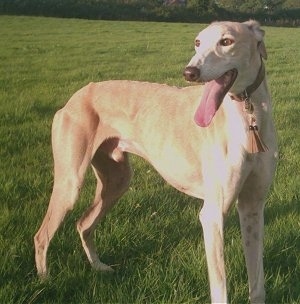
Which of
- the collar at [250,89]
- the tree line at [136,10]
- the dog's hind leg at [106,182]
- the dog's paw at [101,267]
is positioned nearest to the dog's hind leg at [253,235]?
the collar at [250,89]

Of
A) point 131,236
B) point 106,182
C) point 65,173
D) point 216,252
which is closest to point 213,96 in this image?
point 216,252

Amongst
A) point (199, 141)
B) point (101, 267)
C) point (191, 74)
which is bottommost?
point (101, 267)

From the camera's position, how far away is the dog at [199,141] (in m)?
3.23

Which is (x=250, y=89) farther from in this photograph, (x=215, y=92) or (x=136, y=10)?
(x=136, y=10)

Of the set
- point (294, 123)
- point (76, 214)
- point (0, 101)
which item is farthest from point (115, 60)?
point (76, 214)

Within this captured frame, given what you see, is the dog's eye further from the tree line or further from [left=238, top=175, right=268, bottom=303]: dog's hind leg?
the tree line

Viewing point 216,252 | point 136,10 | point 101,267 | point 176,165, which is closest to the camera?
point 216,252

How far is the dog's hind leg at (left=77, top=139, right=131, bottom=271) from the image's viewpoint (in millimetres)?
4332

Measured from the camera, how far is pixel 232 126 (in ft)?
10.9

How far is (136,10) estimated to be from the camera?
Result: 44.2 meters

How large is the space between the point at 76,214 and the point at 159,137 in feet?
4.11

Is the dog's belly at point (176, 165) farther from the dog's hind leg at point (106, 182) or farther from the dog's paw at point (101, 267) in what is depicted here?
the dog's paw at point (101, 267)

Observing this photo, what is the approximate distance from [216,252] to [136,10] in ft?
140

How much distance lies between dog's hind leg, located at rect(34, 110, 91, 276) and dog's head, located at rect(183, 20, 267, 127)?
1.11 metres
